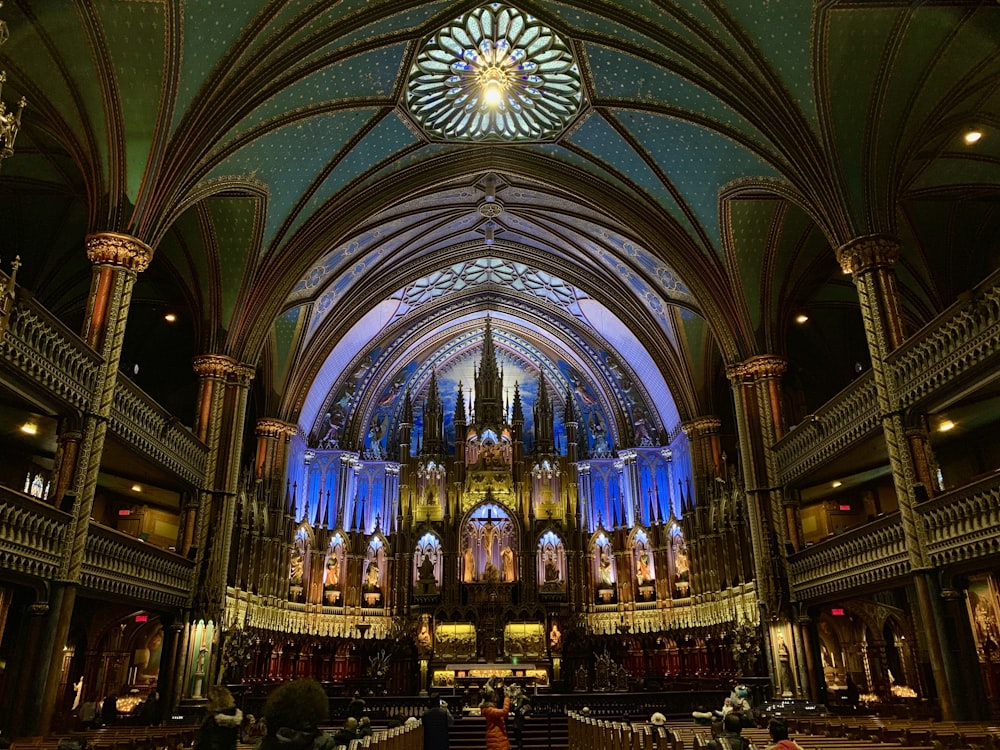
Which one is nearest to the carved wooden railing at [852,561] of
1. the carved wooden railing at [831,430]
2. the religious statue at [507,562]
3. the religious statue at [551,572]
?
the carved wooden railing at [831,430]

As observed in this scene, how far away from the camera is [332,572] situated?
87.1ft

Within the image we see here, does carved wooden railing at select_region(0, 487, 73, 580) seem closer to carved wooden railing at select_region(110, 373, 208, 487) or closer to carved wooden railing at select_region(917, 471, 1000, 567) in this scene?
carved wooden railing at select_region(110, 373, 208, 487)

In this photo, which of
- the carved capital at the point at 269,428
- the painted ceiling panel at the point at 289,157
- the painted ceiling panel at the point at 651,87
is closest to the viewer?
the painted ceiling panel at the point at 651,87

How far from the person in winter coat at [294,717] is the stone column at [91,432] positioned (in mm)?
10595

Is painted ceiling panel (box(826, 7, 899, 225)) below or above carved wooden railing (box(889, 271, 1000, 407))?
above

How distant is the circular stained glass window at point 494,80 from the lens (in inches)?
711

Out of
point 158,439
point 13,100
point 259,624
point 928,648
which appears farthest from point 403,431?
point 928,648

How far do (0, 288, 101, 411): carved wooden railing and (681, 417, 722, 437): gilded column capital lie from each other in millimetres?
18120

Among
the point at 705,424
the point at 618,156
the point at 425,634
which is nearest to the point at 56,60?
the point at 618,156

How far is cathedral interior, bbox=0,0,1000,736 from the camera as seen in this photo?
45.2ft

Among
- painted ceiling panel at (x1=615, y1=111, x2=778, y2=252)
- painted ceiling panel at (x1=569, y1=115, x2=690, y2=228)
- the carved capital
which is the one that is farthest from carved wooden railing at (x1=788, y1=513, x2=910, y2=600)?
the carved capital

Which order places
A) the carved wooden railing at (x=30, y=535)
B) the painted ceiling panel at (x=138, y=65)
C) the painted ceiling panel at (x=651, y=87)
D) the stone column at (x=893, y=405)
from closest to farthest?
1. the carved wooden railing at (x=30, y=535)
2. the stone column at (x=893, y=405)
3. the painted ceiling panel at (x=138, y=65)
4. the painted ceiling panel at (x=651, y=87)

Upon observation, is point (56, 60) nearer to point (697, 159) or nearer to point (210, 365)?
point (210, 365)

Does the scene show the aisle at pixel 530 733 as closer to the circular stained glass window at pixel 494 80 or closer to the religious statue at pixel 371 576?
the religious statue at pixel 371 576
